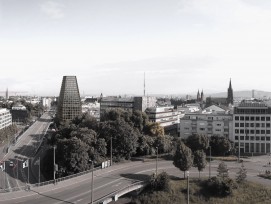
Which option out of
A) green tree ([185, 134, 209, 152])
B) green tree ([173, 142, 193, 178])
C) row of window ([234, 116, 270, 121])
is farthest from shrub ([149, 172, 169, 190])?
row of window ([234, 116, 270, 121])

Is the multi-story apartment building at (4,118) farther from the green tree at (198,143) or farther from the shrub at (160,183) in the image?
the shrub at (160,183)

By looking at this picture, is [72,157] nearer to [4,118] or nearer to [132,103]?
[4,118]

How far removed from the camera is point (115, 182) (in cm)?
5297

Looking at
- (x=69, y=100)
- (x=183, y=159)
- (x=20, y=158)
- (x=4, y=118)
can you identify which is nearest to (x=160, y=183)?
(x=183, y=159)

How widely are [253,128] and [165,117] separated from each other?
3574 cm

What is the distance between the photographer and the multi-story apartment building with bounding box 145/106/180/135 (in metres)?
114

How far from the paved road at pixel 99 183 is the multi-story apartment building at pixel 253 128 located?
1893 centimetres

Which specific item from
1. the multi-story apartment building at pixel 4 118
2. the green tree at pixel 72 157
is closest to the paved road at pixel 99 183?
the green tree at pixel 72 157

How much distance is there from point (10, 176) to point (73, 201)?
26.6m

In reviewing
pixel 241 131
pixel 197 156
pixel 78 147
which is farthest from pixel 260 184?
pixel 241 131

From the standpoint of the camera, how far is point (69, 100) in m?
121

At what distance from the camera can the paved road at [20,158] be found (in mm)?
60888

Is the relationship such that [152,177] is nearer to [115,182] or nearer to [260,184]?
[115,182]

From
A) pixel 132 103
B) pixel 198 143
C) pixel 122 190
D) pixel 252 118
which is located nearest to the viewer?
pixel 122 190
